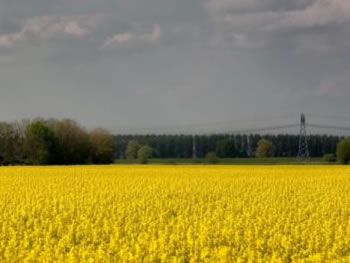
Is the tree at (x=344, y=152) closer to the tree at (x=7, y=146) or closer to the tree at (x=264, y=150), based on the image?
the tree at (x=7, y=146)

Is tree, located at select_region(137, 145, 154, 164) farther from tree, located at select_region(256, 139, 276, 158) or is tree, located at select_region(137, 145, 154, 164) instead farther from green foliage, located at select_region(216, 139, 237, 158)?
tree, located at select_region(256, 139, 276, 158)

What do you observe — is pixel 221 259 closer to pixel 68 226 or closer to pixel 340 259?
pixel 340 259

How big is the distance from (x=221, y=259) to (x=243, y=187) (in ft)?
60.2

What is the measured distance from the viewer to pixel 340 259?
1051cm

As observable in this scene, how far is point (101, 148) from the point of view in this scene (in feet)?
267

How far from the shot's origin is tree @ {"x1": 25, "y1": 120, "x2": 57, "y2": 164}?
2933 inches

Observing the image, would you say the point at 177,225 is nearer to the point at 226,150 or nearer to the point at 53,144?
the point at 53,144

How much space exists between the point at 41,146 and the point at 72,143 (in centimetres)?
529

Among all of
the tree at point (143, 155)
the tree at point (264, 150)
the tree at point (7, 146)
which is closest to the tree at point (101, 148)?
the tree at point (7, 146)

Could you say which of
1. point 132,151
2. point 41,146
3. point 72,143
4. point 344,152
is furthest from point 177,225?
point 132,151

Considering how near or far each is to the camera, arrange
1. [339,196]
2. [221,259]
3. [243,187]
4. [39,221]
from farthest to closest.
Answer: [243,187] < [339,196] < [39,221] < [221,259]

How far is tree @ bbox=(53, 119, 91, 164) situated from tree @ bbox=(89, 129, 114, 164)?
2.45 ft

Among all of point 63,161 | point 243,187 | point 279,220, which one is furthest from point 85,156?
point 279,220

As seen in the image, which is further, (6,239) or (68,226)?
(68,226)
